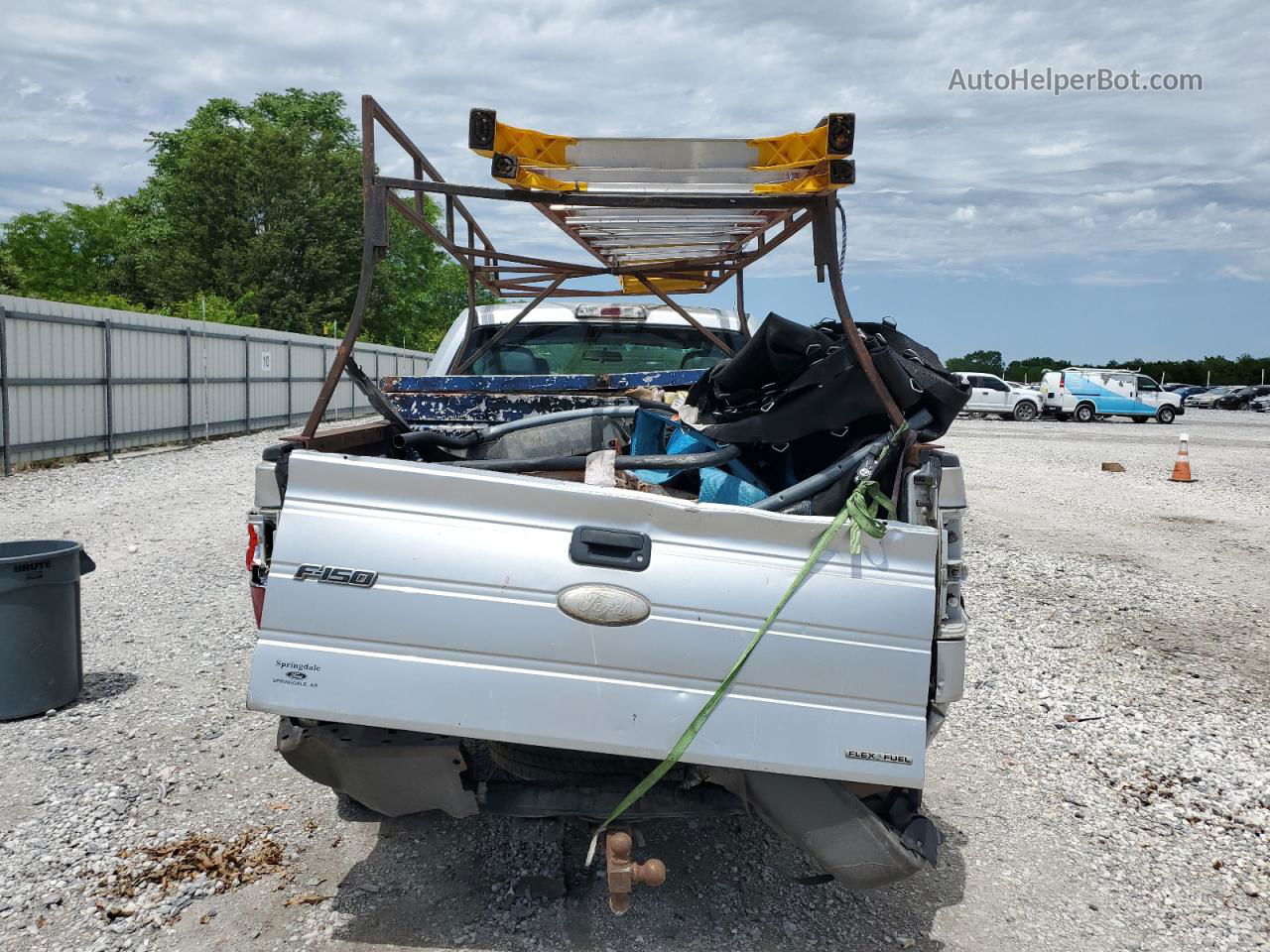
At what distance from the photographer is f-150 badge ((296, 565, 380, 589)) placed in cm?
274

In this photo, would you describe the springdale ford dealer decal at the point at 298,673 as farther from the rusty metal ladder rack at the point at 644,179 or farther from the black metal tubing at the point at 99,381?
the black metal tubing at the point at 99,381

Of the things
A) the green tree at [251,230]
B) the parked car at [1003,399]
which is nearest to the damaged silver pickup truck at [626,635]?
the parked car at [1003,399]

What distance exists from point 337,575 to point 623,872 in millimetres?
1086

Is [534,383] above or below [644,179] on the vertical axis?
below

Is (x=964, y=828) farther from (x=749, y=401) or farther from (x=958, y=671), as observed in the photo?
(x=749, y=401)

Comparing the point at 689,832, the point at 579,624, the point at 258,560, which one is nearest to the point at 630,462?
the point at 579,624

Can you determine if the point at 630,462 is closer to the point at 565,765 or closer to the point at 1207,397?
the point at 565,765

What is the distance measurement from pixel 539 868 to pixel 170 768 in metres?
1.78

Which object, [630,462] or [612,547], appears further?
[630,462]

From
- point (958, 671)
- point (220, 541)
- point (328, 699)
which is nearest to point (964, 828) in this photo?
point (958, 671)

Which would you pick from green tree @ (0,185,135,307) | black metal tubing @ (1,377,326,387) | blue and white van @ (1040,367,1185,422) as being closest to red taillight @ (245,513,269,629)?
black metal tubing @ (1,377,326,387)

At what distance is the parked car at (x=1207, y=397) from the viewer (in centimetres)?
5644

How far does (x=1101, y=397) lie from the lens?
1473 inches

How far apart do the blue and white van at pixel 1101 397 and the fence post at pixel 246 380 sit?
27.3 m
